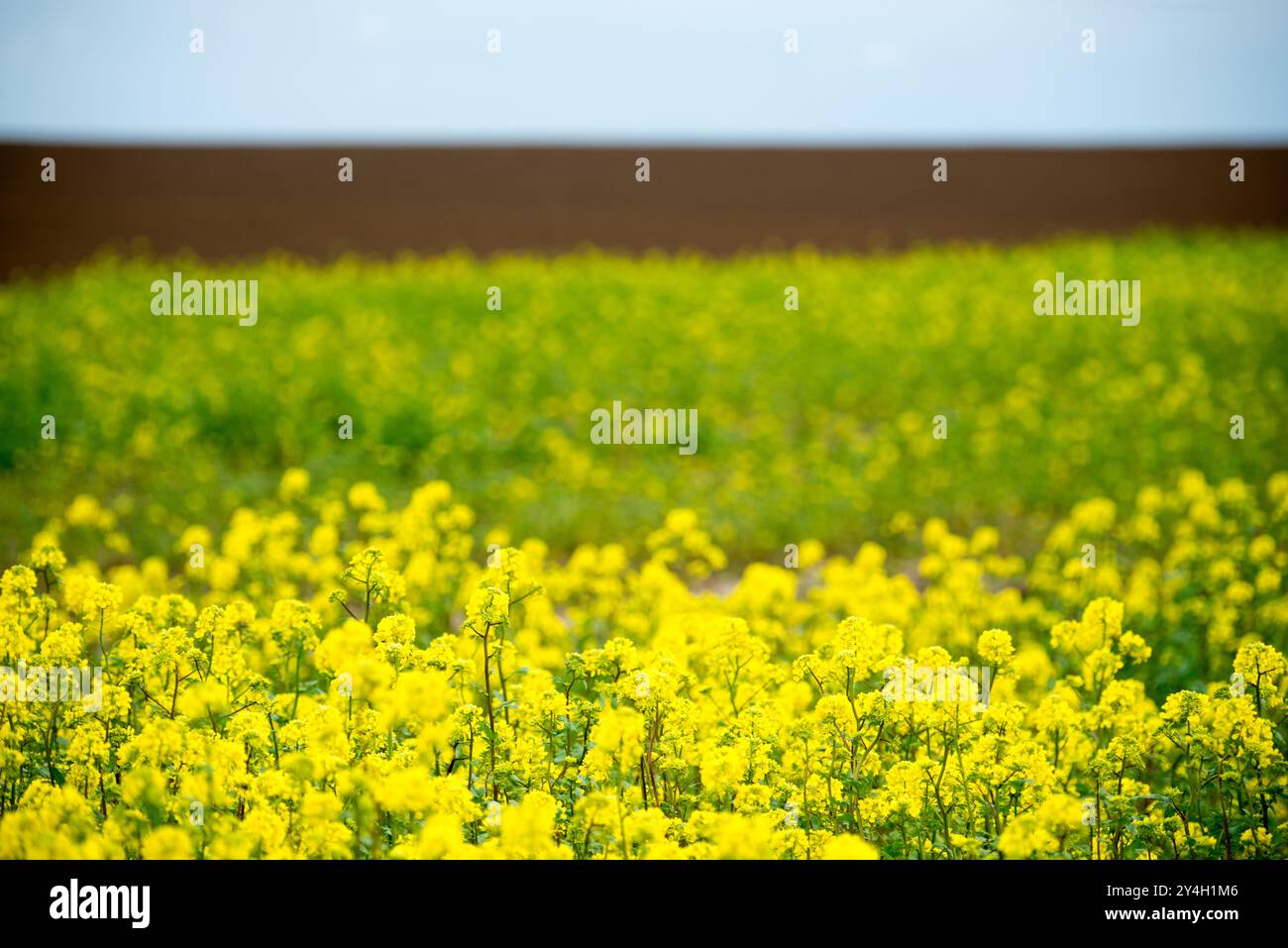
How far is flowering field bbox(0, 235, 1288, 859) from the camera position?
292 centimetres

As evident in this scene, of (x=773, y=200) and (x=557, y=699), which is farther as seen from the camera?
(x=773, y=200)

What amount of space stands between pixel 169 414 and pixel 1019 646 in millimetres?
7336

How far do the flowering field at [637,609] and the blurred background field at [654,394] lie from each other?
53 millimetres

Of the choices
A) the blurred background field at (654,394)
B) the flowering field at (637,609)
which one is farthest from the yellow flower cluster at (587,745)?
the blurred background field at (654,394)

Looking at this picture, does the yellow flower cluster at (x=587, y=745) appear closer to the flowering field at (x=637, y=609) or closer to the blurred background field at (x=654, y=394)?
the flowering field at (x=637, y=609)

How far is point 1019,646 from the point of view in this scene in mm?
4711

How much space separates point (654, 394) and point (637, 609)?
6.32 metres

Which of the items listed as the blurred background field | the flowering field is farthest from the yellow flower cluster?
the blurred background field

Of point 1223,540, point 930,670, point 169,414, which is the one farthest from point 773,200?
point 930,670

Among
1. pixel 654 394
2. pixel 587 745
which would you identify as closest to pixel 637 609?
pixel 587 745

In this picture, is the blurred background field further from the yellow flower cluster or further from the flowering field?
the yellow flower cluster

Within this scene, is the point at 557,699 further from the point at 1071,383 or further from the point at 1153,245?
the point at 1153,245

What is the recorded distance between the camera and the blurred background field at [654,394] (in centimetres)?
780
